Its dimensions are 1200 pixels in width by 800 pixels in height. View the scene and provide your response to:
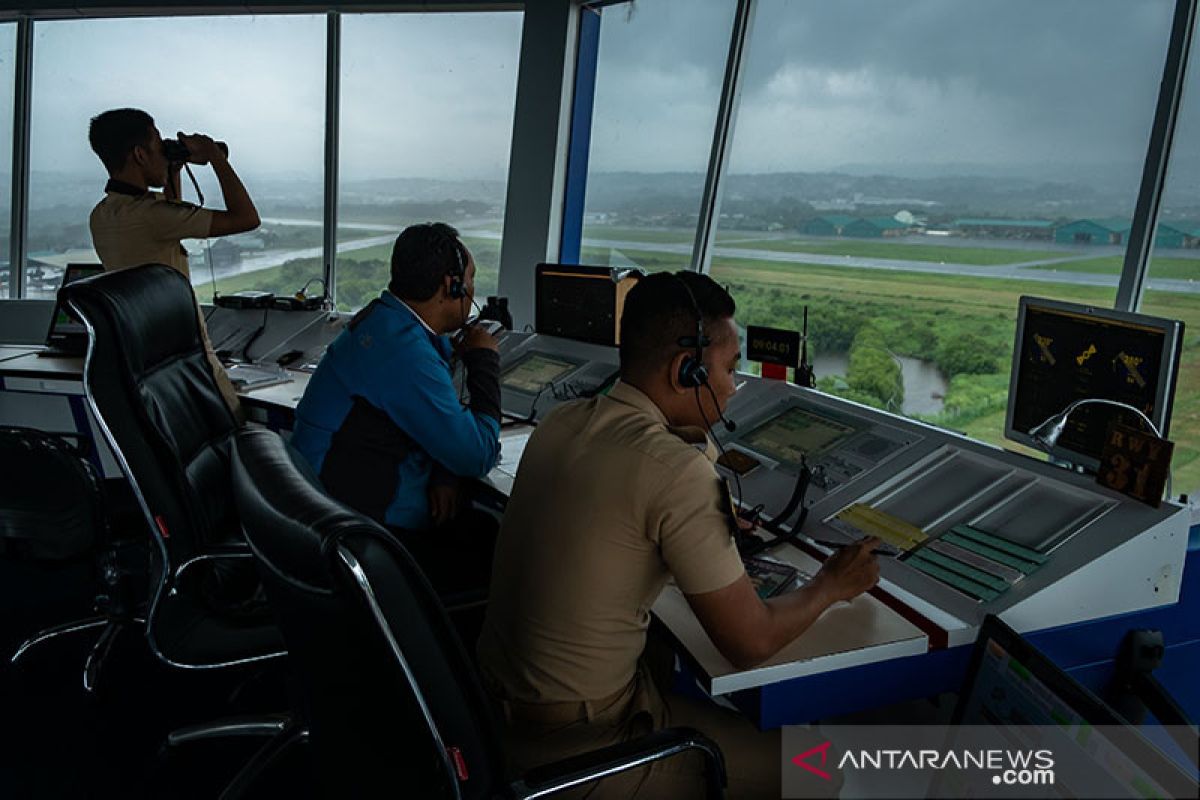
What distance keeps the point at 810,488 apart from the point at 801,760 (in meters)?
0.69

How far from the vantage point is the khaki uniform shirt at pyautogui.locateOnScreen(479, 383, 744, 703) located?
1.26m

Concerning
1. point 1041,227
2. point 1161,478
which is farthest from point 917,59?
point 1161,478

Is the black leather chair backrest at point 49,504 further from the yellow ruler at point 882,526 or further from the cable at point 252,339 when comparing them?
the yellow ruler at point 882,526

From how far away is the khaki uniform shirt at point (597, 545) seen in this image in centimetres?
126

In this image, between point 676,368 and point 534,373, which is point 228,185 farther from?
point 676,368

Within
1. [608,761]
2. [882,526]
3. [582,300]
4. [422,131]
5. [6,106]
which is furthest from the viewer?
[6,106]

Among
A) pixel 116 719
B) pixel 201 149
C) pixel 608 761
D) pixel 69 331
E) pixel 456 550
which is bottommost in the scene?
pixel 116 719

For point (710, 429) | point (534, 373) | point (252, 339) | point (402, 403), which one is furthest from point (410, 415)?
point (252, 339)

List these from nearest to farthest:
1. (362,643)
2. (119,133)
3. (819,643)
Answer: (362,643)
(819,643)
(119,133)

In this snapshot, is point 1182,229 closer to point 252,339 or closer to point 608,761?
point 608,761

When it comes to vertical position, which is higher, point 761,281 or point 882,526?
point 761,281

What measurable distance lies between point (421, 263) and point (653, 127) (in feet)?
7.32

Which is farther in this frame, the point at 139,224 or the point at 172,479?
the point at 139,224

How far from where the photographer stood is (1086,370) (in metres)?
1.62
